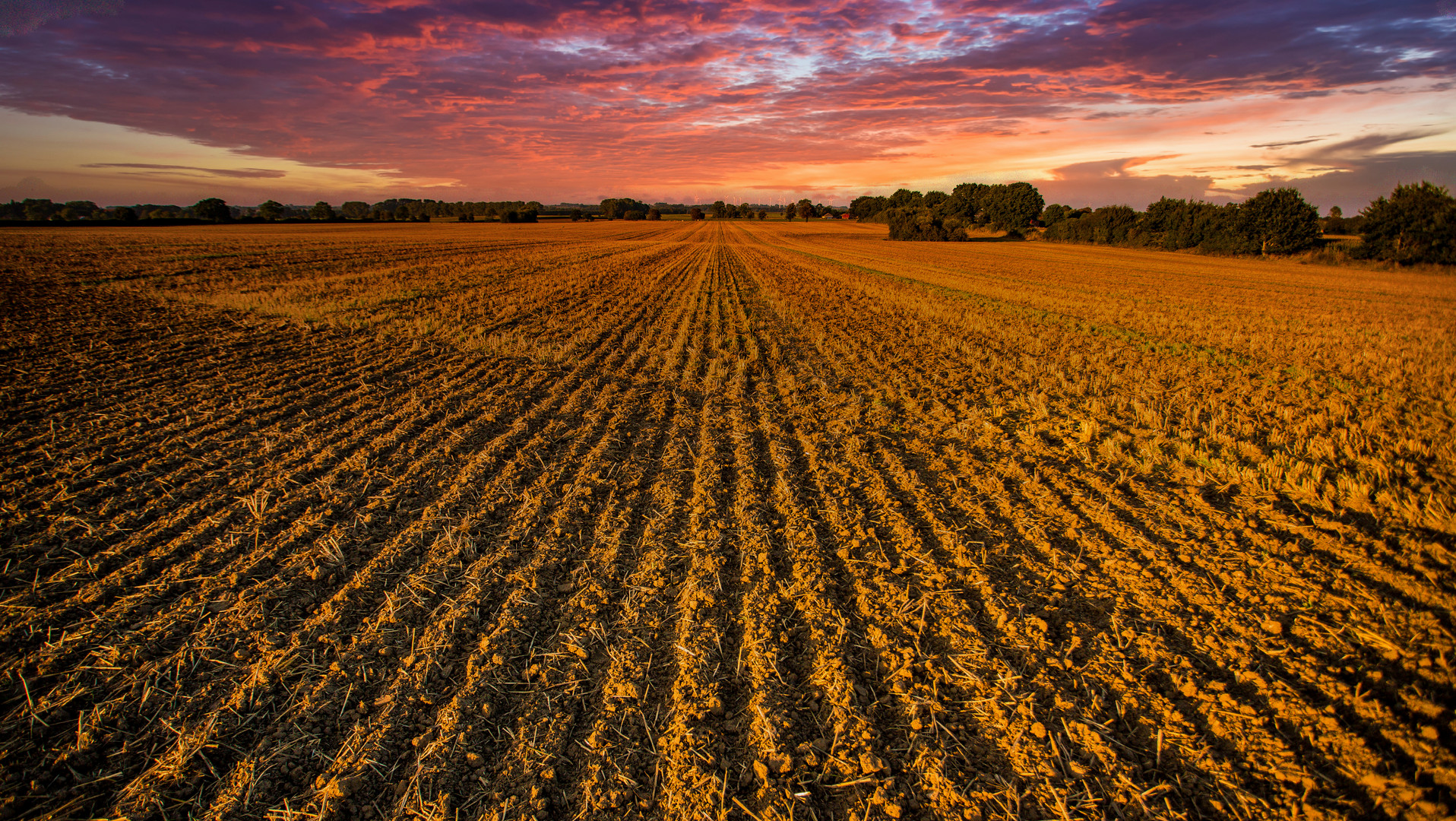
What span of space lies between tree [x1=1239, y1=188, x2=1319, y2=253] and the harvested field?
45346mm

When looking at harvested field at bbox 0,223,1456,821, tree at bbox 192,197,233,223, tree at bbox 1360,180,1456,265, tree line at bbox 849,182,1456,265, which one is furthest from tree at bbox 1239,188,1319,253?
tree at bbox 192,197,233,223

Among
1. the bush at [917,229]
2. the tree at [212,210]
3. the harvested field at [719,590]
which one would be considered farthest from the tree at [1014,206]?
the tree at [212,210]

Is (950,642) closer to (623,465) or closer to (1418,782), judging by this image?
(1418,782)

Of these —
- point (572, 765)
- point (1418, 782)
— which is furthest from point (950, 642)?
point (572, 765)

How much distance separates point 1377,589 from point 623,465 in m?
6.03

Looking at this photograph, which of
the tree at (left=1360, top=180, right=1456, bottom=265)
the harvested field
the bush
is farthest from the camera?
the bush

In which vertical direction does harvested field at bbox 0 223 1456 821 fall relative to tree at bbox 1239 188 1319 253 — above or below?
below

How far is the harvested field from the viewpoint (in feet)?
8.54

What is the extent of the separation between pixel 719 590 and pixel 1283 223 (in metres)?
58.2

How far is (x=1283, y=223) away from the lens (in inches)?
1630

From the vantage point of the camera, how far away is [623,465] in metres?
5.90

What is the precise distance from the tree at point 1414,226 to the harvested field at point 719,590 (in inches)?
1515

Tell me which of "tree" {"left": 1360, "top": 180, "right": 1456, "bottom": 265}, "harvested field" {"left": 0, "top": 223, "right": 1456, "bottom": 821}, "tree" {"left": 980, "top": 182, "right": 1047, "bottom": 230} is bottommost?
"harvested field" {"left": 0, "top": 223, "right": 1456, "bottom": 821}

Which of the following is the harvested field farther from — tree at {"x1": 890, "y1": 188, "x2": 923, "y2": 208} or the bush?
tree at {"x1": 890, "y1": 188, "x2": 923, "y2": 208}
